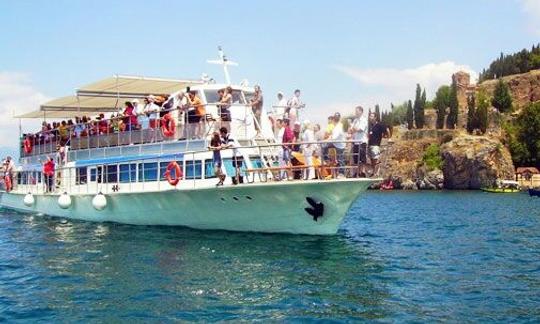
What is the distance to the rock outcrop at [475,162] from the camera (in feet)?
308

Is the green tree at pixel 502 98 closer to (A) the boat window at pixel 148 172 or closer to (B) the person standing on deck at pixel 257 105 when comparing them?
(B) the person standing on deck at pixel 257 105

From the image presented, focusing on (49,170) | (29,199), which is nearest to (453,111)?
(29,199)

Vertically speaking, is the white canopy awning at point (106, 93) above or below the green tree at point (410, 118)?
below

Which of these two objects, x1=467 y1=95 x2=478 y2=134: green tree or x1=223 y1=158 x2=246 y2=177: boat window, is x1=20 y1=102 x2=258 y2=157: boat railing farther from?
x1=467 y1=95 x2=478 y2=134: green tree

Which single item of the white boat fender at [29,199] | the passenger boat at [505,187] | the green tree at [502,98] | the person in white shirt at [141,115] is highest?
the green tree at [502,98]

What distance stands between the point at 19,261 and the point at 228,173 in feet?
24.4

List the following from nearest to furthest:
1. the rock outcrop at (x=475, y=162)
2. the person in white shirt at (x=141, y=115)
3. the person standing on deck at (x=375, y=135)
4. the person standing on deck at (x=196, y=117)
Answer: the person standing on deck at (x=375, y=135)
the person standing on deck at (x=196, y=117)
the person in white shirt at (x=141, y=115)
the rock outcrop at (x=475, y=162)

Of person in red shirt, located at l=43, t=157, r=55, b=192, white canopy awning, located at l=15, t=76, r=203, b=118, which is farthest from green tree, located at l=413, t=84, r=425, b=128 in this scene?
person in red shirt, located at l=43, t=157, r=55, b=192

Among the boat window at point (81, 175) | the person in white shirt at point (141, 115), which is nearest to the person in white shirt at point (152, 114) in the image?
the person in white shirt at point (141, 115)

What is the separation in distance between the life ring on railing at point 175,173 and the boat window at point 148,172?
158cm

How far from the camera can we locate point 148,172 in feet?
76.6

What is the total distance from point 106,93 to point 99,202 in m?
6.65

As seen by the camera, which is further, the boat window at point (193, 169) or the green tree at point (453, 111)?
the green tree at point (453, 111)

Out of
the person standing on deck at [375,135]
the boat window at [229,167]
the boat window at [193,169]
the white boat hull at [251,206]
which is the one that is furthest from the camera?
the boat window at [193,169]
